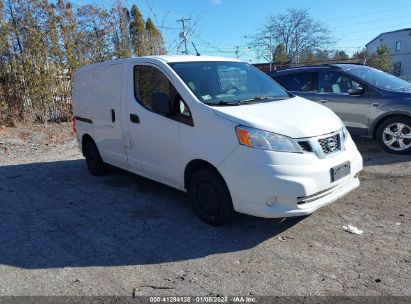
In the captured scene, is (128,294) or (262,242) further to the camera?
(262,242)

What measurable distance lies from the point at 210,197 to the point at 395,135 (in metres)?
4.49

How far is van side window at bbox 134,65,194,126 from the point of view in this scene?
166 inches

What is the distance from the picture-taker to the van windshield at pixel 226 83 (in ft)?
14.1

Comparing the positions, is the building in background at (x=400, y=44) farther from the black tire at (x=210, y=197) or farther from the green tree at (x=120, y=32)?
the black tire at (x=210, y=197)

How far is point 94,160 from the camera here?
6.39 meters

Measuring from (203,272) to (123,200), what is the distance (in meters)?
2.28

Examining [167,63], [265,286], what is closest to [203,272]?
[265,286]

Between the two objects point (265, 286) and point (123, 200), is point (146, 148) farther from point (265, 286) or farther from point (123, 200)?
point (265, 286)

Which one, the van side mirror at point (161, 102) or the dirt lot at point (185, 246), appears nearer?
the dirt lot at point (185, 246)

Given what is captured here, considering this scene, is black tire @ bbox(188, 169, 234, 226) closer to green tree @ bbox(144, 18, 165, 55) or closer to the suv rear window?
the suv rear window

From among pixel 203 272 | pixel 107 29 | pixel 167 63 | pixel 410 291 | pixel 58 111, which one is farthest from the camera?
pixel 107 29

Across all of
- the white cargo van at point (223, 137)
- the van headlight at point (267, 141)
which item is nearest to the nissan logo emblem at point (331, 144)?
the white cargo van at point (223, 137)

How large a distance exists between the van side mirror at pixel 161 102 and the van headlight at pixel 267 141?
1058 millimetres

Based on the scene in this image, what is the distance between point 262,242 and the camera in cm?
382
